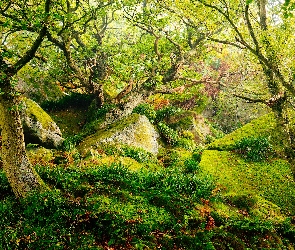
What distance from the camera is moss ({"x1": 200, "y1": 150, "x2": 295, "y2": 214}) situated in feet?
36.4

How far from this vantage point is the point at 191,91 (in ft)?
60.7

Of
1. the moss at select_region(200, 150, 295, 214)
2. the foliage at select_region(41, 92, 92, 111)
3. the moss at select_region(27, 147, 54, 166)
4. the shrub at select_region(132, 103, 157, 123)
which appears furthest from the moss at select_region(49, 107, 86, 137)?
the moss at select_region(200, 150, 295, 214)

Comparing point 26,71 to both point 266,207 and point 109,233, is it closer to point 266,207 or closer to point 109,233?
point 109,233

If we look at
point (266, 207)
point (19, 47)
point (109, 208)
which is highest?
point (19, 47)

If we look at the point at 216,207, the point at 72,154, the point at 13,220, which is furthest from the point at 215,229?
the point at 72,154

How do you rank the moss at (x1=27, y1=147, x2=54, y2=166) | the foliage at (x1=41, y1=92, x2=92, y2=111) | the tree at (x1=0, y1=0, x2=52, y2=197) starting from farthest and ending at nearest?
the foliage at (x1=41, y1=92, x2=92, y2=111)
the moss at (x1=27, y1=147, x2=54, y2=166)
the tree at (x1=0, y1=0, x2=52, y2=197)

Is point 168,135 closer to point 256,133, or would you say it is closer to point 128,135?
point 128,135

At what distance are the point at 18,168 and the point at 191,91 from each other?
13.2 m

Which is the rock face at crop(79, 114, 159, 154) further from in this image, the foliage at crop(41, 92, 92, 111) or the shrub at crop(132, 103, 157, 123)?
the foliage at crop(41, 92, 92, 111)

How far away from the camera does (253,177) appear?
1238cm

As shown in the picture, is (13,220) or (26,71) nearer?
(13,220)

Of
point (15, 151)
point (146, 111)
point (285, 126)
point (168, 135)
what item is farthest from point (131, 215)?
point (146, 111)

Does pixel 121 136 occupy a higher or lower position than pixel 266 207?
higher

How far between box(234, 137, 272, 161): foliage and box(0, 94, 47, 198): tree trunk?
9.99m
